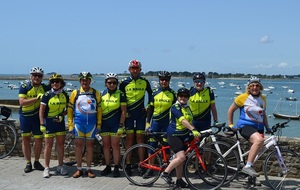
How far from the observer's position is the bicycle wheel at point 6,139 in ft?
29.6

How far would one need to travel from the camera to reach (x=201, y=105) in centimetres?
737

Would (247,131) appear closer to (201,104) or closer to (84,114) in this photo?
(201,104)

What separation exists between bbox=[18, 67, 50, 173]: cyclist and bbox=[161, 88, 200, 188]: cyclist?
9.13 feet

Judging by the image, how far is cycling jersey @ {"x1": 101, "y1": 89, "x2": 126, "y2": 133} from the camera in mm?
7438

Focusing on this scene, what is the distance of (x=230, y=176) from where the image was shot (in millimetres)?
7000

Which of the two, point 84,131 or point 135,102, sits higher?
point 135,102

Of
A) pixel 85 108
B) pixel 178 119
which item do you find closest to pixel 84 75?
pixel 85 108

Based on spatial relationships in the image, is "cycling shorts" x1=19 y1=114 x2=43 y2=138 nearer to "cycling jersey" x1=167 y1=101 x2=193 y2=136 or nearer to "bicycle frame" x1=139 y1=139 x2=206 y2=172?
"bicycle frame" x1=139 y1=139 x2=206 y2=172

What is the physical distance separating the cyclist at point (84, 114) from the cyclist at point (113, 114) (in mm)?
125

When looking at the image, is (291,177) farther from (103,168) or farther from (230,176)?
(103,168)

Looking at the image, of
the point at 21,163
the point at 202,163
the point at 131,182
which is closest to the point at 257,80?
the point at 202,163

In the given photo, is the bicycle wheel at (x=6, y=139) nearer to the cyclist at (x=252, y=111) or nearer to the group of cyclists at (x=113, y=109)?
the group of cyclists at (x=113, y=109)

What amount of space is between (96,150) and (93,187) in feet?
6.03

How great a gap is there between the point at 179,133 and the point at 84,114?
6.17 feet
